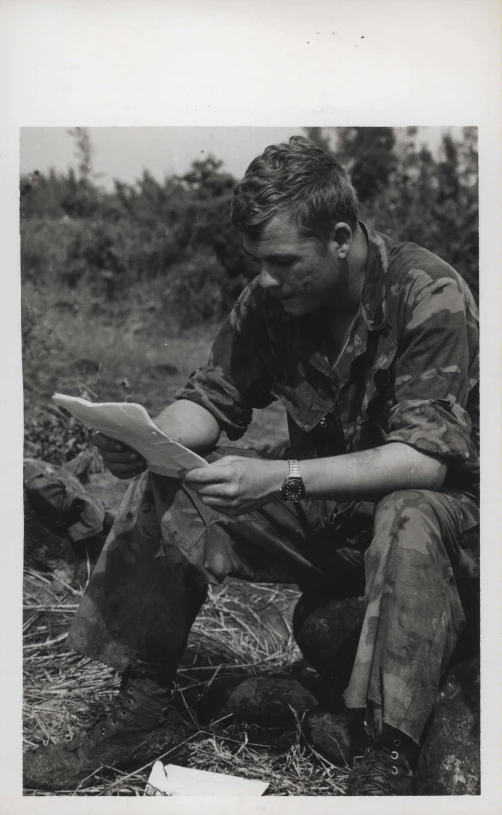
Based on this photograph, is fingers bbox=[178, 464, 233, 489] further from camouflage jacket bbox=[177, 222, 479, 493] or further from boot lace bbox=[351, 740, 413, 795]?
boot lace bbox=[351, 740, 413, 795]

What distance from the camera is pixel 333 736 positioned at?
11.4ft

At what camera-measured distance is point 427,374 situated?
3096mm

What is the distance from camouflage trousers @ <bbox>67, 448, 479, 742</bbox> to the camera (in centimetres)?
283

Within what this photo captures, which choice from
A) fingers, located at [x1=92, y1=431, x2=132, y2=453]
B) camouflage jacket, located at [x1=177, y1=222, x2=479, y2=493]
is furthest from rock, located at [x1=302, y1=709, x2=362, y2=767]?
fingers, located at [x1=92, y1=431, x2=132, y2=453]

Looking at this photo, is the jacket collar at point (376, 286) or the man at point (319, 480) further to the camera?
the jacket collar at point (376, 286)

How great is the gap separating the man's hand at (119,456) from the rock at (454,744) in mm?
1296

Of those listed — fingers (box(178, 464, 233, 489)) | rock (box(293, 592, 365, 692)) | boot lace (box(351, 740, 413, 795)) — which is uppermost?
fingers (box(178, 464, 233, 489))

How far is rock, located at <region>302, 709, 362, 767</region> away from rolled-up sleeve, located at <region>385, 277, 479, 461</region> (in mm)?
1082

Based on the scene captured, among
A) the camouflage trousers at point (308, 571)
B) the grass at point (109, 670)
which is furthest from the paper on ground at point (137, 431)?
A: the grass at point (109, 670)

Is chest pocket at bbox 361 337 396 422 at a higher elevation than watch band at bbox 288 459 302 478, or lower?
higher

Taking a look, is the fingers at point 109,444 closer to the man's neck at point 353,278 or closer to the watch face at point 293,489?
the watch face at point 293,489

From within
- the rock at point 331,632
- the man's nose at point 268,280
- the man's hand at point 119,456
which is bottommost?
the rock at point 331,632

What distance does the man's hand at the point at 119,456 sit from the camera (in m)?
3.25

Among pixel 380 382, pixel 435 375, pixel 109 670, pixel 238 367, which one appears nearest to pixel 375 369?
pixel 380 382
